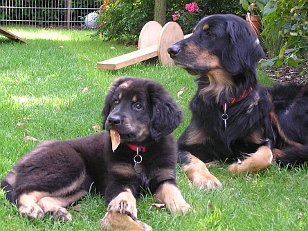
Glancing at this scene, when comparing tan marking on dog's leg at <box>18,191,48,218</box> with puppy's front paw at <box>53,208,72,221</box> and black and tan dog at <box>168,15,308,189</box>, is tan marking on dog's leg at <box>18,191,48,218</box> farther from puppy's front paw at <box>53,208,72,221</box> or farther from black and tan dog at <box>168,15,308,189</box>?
black and tan dog at <box>168,15,308,189</box>

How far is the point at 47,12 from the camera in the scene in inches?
714

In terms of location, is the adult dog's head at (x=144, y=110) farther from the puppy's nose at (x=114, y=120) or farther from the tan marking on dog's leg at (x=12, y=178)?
the tan marking on dog's leg at (x=12, y=178)

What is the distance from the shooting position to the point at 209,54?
436cm

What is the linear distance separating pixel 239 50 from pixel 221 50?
0.49 feet

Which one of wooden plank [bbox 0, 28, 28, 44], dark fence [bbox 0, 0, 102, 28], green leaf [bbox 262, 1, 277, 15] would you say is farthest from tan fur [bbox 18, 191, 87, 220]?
dark fence [bbox 0, 0, 102, 28]

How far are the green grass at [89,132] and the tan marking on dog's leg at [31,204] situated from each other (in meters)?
0.04

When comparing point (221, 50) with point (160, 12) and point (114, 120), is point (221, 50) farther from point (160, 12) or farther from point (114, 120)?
point (160, 12)

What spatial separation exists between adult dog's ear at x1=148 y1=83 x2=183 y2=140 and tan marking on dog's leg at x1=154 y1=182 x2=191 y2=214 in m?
0.34

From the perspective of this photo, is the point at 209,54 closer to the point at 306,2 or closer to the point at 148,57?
the point at 306,2

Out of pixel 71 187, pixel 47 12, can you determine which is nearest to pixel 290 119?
pixel 71 187

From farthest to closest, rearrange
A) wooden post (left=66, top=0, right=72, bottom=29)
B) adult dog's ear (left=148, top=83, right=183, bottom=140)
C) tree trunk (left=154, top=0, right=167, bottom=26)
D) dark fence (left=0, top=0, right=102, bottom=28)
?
1. wooden post (left=66, top=0, right=72, bottom=29)
2. dark fence (left=0, top=0, right=102, bottom=28)
3. tree trunk (left=154, top=0, right=167, bottom=26)
4. adult dog's ear (left=148, top=83, right=183, bottom=140)

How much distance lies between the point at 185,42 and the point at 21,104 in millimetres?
2463

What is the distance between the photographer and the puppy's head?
14.1ft

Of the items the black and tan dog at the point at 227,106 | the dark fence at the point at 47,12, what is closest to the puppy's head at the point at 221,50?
the black and tan dog at the point at 227,106
